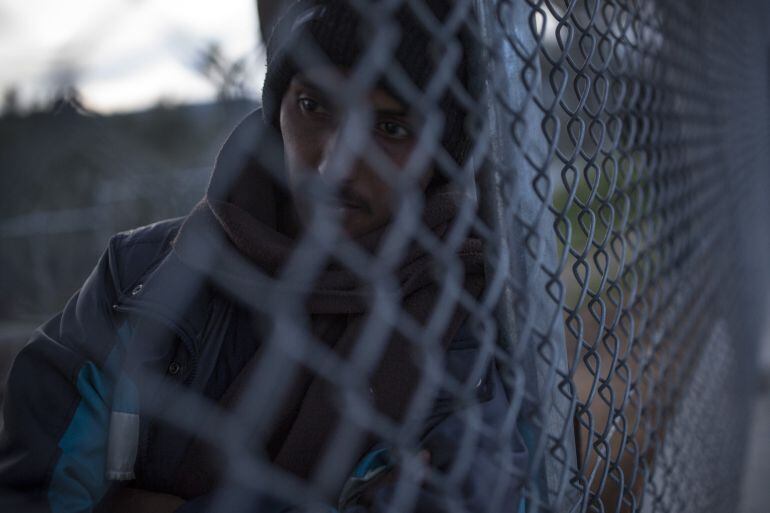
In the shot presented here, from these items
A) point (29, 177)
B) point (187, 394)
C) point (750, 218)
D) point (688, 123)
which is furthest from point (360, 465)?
point (29, 177)

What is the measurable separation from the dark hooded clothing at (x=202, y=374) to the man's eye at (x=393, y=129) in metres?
0.19

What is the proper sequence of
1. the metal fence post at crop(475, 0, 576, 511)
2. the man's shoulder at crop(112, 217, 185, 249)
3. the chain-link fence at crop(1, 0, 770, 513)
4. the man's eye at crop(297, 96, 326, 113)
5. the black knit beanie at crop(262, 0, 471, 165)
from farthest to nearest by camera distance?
the man's shoulder at crop(112, 217, 185, 249) < the man's eye at crop(297, 96, 326, 113) < the black knit beanie at crop(262, 0, 471, 165) < the metal fence post at crop(475, 0, 576, 511) < the chain-link fence at crop(1, 0, 770, 513)

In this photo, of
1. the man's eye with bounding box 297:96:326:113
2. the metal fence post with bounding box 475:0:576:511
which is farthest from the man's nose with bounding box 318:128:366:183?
the metal fence post with bounding box 475:0:576:511

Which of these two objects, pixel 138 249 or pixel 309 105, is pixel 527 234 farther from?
pixel 138 249

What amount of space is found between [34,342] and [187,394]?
1.18 feet

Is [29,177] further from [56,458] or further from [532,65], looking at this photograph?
[532,65]

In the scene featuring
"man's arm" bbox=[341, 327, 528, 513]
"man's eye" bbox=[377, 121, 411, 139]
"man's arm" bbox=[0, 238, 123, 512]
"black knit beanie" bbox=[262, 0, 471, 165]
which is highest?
"black knit beanie" bbox=[262, 0, 471, 165]

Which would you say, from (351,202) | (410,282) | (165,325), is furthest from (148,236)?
(410,282)

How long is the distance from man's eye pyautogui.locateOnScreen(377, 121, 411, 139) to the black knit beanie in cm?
7

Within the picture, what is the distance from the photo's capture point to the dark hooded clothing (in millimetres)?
1334

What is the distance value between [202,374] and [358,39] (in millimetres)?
766

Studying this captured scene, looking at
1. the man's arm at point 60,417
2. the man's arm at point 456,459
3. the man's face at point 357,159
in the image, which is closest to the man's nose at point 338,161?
the man's face at point 357,159

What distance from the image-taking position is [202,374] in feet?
4.54

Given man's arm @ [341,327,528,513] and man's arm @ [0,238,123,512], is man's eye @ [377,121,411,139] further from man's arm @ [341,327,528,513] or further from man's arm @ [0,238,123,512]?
man's arm @ [0,238,123,512]
